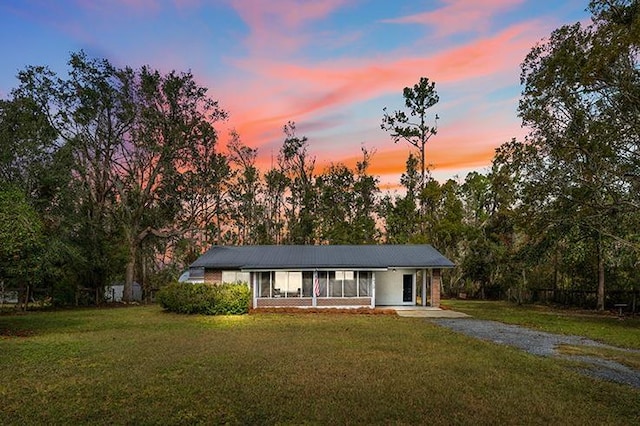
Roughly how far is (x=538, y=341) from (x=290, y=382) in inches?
368

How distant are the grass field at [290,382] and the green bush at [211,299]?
7.31 m

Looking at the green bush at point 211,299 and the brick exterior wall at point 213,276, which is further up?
the brick exterior wall at point 213,276

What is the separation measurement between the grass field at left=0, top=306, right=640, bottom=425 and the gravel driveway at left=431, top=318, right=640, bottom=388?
2.40 feet

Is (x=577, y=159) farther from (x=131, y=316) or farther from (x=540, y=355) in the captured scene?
(x=131, y=316)

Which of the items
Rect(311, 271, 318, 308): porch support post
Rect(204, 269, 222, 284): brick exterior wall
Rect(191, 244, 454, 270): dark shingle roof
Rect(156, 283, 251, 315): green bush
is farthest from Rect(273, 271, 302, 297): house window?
Rect(204, 269, 222, 284): brick exterior wall

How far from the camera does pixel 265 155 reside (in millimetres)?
49562

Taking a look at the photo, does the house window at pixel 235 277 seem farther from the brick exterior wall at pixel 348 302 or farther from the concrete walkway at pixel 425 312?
the concrete walkway at pixel 425 312

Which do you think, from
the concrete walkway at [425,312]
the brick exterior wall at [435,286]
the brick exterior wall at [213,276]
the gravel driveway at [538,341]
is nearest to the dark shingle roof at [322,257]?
the brick exterior wall at [213,276]

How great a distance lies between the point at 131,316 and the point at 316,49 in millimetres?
14902

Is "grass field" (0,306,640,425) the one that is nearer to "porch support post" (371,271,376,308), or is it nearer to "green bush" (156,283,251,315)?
"green bush" (156,283,251,315)

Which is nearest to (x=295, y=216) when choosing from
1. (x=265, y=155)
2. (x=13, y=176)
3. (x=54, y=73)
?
(x=265, y=155)

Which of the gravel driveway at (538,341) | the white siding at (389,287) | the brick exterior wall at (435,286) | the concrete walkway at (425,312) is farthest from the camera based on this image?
the white siding at (389,287)

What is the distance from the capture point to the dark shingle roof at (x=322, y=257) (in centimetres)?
2505

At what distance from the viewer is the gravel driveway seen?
9359 millimetres
